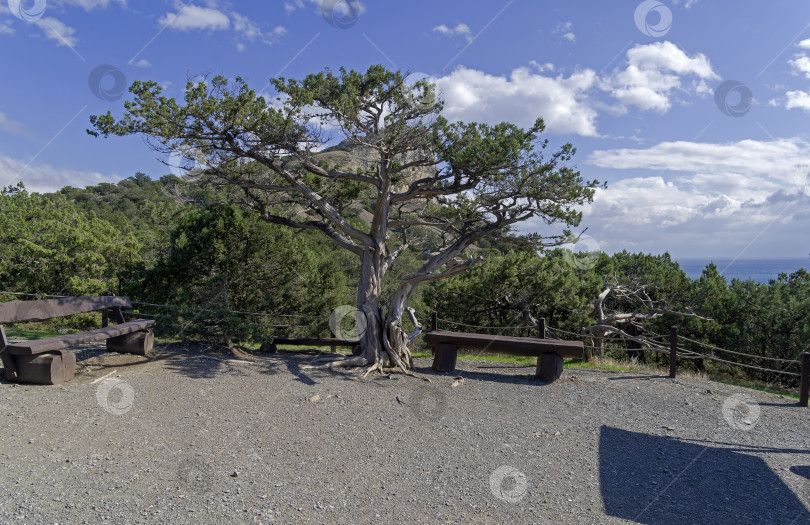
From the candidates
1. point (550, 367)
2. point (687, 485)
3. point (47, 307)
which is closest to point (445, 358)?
point (550, 367)

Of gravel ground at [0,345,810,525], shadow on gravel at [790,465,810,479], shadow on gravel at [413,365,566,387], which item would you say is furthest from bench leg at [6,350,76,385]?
shadow on gravel at [790,465,810,479]

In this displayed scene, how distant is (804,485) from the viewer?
445 centimetres

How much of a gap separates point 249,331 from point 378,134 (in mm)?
4211

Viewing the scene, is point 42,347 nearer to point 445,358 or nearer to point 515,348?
point 445,358

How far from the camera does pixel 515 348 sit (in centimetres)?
827

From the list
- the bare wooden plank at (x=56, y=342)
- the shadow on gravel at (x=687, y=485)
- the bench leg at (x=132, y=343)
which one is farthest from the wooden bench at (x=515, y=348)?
the bare wooden plank at (x=56, y=342)

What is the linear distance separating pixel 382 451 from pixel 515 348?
3.95 meters

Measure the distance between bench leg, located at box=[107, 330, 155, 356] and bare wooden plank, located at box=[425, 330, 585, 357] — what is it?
182 inches

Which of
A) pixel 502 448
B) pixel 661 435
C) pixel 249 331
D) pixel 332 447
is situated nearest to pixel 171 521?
pixel 332 447

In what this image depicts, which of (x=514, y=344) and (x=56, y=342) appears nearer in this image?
(x=56, y=342)

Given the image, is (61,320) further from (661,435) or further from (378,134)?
(661,435)

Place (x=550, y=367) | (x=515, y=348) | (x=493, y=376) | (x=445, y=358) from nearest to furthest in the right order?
(x=550, y=367) < (x=515, y=348) < (x=493, y=376) < (x=445, y=358)

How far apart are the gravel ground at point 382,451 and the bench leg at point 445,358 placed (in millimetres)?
802

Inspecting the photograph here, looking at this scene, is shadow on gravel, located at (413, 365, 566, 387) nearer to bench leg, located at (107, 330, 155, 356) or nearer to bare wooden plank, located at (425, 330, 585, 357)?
bare wooden plank, located at (425, 330, 585, 357)
